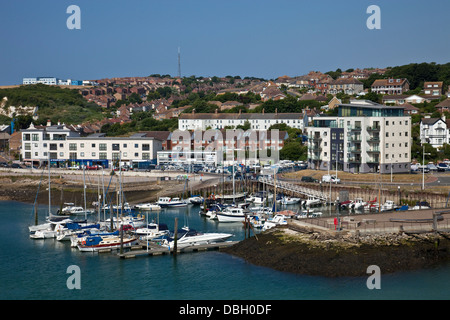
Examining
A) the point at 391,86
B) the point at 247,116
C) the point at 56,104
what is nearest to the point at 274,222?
the point at 247,116

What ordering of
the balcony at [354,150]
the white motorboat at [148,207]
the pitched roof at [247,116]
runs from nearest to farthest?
the white motorboat at [148,207] → the balcony at [354,150] → the pitched roof at [247,116]

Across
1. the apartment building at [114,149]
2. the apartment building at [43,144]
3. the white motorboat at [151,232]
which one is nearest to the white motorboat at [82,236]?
the white motorboat at [151,232]

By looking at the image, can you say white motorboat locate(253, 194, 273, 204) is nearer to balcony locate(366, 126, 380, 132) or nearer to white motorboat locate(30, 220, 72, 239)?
balcony locate(366, 126, 380, 132)

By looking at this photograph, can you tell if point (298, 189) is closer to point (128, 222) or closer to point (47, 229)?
point (128, 222)

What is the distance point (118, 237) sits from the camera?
24609 mm

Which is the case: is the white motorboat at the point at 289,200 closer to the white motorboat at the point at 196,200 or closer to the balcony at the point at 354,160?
the white motorboat at the point at 196,200

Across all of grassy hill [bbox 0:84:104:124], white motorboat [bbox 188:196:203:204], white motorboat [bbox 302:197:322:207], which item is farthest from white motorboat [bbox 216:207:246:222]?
grassy hill [bbox 0:84:104:124]

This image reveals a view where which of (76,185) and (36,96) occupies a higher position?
(36,96)

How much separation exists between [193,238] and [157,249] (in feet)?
5.46

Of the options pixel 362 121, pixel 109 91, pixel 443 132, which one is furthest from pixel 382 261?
pixel 109 91

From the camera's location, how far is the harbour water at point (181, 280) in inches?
730

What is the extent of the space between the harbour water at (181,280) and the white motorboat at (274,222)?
14.1 ft

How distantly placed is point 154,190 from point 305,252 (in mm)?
19845
